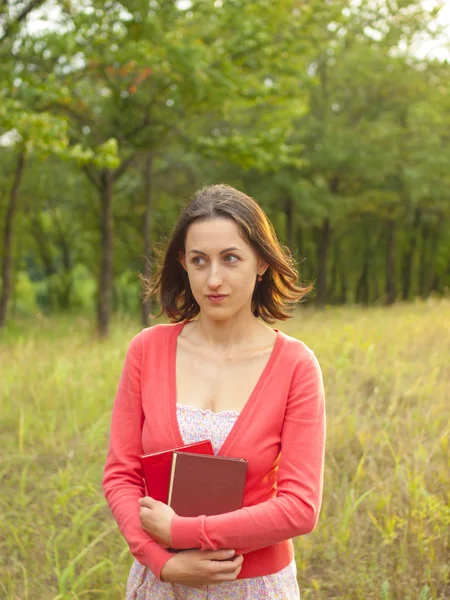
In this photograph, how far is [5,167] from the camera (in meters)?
17.3

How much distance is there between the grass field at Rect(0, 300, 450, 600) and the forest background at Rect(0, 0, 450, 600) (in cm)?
2

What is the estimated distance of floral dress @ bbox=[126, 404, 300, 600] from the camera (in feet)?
6.10

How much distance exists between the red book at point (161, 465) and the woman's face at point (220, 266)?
405mm

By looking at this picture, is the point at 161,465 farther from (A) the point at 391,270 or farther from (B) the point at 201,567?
(A) the point at 391,270

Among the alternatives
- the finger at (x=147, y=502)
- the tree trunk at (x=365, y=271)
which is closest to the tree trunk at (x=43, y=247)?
the tree trunk at (x=365, y=271)

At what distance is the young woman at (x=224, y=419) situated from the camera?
1.73 m

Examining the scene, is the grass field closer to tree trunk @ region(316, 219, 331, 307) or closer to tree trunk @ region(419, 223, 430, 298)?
tree trunk @ region(316, 219, 331, 307)

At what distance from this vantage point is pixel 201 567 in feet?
5.60

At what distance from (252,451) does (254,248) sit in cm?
60

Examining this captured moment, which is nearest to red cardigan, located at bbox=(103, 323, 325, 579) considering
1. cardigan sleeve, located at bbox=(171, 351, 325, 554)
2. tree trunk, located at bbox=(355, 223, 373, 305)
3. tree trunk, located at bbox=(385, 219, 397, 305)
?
cardigan sleeve, located at bbox=(171, 351, 325, 554)

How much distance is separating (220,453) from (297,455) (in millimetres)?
215

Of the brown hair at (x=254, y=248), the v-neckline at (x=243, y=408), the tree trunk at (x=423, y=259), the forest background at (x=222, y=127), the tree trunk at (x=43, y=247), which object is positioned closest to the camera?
the v-neckline at (x=243, y=408)

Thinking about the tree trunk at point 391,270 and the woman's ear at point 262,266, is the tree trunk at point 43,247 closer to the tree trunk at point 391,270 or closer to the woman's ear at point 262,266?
the tree trunk at point 391,270

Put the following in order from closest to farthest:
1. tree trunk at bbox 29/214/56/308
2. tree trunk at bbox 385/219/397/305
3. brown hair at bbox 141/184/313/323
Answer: brown hair at bbox 141/184/313/323, tree trunk at bbox 385/219/397/305, tree trunk at bbox 29/214/56/308
